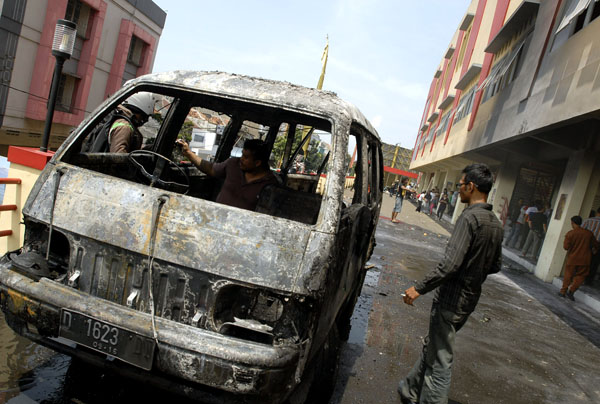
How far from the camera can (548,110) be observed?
950 centimetres

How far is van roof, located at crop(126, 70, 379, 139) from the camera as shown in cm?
275

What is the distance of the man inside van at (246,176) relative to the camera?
326cm

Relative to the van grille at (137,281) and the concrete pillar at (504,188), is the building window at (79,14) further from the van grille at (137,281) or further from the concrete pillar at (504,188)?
the van grille at (137,281)

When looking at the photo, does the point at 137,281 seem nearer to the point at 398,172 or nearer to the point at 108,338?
the point at 108,338

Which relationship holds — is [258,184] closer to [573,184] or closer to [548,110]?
[548,110]

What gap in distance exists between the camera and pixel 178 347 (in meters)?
2.03

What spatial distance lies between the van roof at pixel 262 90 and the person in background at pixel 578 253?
8112 millimetres

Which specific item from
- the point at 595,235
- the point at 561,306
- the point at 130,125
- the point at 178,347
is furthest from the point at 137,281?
the point at 595,235

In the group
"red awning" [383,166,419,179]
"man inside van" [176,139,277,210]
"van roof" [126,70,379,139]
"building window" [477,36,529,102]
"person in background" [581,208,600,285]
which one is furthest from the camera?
"red awning" [383,166,419,179]

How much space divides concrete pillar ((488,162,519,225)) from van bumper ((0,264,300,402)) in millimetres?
17155

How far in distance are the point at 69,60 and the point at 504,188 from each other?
63.4ft

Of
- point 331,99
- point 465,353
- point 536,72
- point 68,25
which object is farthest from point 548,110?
point 68,25

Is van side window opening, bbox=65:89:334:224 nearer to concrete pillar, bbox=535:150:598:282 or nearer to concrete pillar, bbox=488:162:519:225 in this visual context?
concrete pillar, bbox=535:150:598:282

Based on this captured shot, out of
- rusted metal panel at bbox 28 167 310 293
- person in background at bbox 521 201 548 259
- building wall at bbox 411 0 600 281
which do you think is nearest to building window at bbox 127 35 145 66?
building wall at bbox 411 0 600 281
